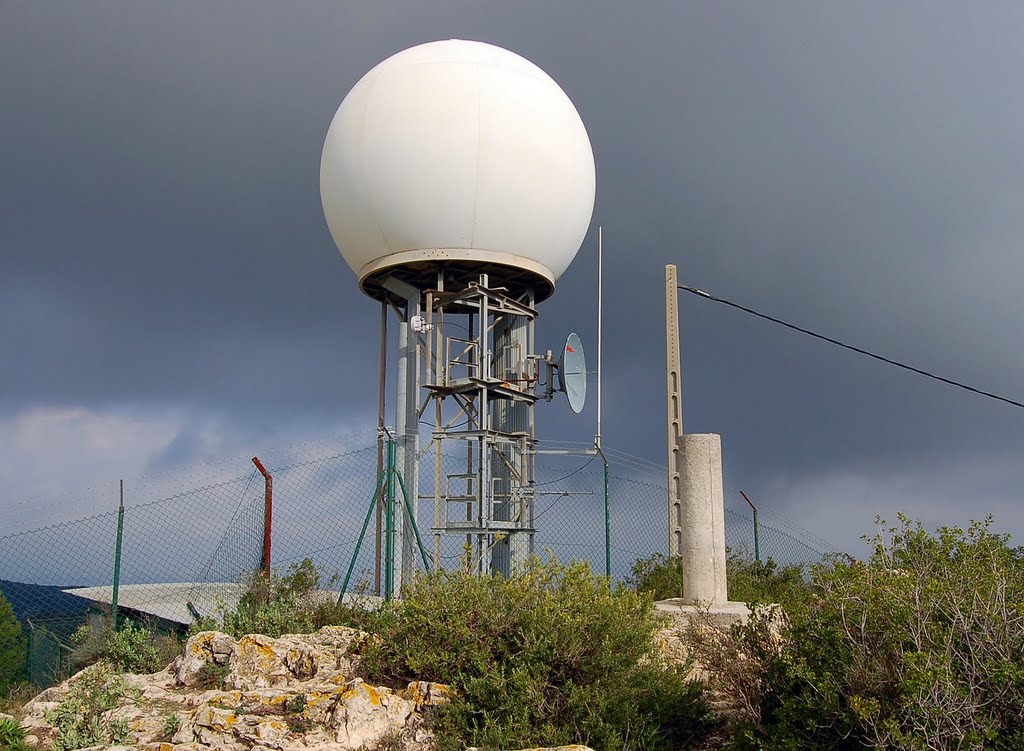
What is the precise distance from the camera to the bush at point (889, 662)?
5.45 m

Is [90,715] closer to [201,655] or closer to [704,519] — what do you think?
[201,655]

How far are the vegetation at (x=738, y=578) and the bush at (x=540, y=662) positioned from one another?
5171 millimetres

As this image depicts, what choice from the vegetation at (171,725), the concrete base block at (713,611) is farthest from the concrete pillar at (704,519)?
the vegetation at (171,725)

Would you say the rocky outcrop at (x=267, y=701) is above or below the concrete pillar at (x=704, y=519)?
below

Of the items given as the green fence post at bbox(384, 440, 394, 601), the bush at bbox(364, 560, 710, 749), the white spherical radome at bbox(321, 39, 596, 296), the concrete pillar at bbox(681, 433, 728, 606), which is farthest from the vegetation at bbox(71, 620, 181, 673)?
the white spherical radome at bbox(321, 39, 596, 296)

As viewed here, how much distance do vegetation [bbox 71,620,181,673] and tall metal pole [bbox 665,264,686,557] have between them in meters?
7.46

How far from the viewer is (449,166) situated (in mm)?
14727

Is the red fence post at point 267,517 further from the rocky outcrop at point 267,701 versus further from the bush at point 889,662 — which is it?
the bush at point 889,662

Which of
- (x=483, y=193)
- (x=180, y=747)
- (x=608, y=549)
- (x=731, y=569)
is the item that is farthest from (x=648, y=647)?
(x=483, y=193)

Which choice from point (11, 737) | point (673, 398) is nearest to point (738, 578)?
point (673, 398)

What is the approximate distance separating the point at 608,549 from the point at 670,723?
7016mm

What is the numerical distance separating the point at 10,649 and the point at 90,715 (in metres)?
4.89

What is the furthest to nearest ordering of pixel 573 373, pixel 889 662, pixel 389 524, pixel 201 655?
pixel 573 373 < pixel 389 524 < pixel 201 655 < pixel 889 662

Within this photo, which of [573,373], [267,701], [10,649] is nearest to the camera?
[267,701]
